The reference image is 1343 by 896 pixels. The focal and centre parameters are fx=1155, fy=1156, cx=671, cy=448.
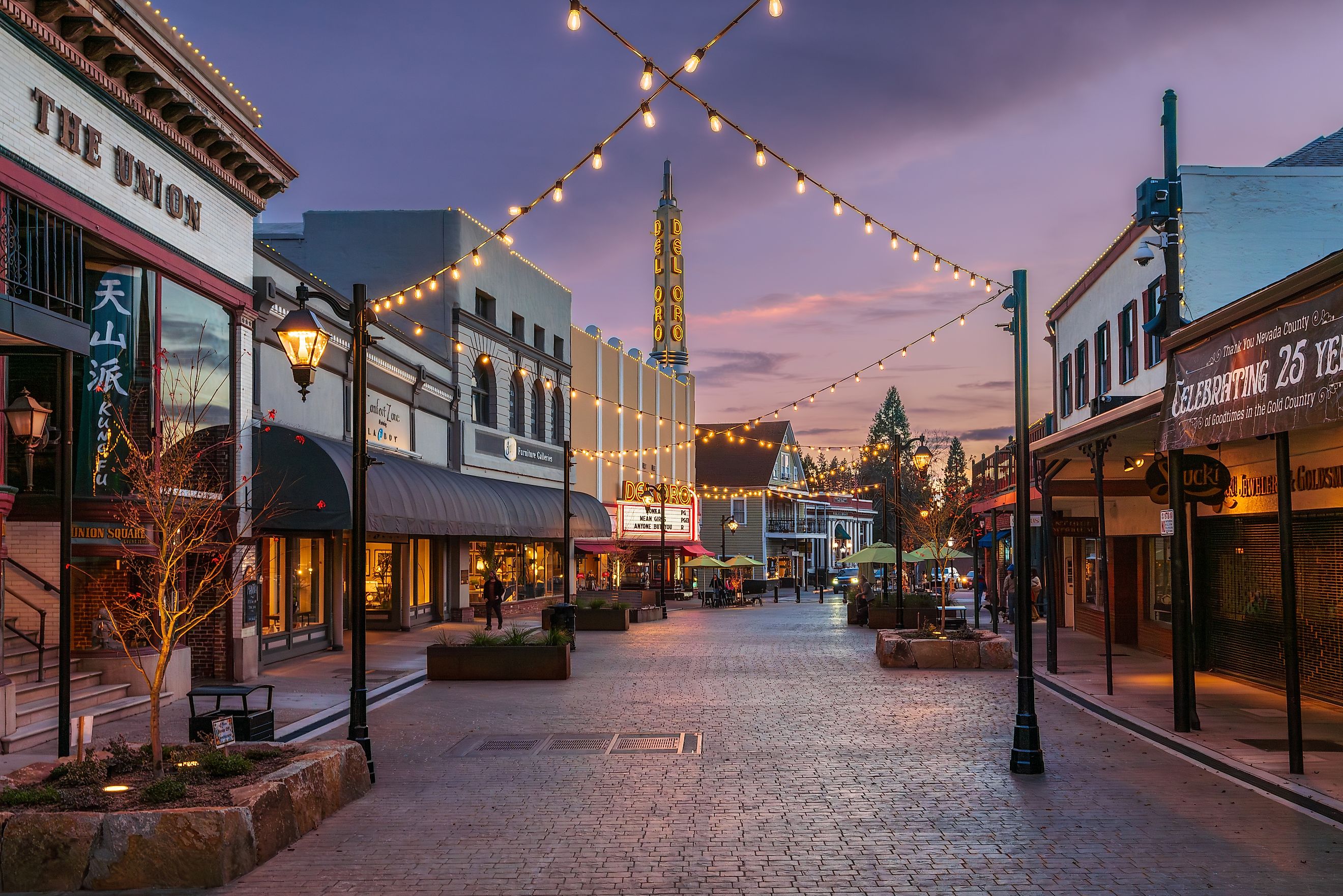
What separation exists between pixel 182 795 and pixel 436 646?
38.7 ft

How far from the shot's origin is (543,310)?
40594 mm

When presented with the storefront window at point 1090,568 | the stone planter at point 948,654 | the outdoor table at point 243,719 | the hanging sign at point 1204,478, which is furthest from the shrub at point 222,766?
the storefront window at point 1090,568

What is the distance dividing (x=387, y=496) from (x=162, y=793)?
1571 cm

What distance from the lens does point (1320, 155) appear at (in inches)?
869

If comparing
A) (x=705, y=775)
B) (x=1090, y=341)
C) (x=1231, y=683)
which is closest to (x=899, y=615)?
(x=1090, y=341)

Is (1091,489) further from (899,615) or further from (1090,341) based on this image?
(899,615)

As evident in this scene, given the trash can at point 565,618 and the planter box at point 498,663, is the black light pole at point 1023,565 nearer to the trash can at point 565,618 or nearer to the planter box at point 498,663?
the planter box at point 498,663

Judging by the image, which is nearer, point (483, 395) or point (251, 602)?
point (251, 602)

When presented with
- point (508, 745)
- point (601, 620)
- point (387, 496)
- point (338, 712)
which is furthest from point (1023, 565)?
point (601, 620)

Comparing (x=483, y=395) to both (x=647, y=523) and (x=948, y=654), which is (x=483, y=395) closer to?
(x=647, y=523)

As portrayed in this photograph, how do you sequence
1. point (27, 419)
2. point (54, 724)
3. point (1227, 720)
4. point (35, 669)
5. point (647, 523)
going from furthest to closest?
point (647, 523) < point (35, 669) < point (1227, 720) < point (54, 724) < point (27, 419)

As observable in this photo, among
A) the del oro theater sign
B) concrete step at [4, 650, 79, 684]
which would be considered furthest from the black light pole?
the del oro theater sign

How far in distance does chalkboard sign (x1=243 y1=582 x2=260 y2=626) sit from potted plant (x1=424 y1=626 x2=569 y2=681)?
A: 10.3 ft

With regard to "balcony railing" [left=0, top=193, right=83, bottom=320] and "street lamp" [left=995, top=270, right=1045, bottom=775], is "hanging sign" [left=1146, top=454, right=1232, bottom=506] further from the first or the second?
"balcony railing" [left=0, top=193, right=83, bottom=320]
